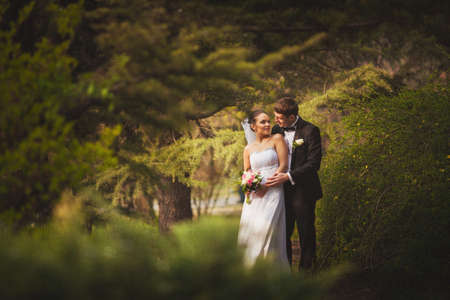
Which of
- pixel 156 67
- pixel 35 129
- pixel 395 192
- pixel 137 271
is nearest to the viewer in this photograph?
pixel 137 271

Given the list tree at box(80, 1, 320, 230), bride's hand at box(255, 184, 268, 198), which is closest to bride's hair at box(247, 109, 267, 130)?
bride's hand at box(255, 184, 268, 198)

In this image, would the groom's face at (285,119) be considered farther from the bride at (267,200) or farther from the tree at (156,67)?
the tree at (156,67)

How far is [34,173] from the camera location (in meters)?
2.97

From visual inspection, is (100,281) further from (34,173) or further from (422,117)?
(422,117)

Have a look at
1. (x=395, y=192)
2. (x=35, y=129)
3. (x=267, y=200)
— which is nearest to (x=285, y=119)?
(x=267, y=200)

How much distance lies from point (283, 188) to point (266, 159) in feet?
1.50

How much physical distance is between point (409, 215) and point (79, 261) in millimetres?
4840

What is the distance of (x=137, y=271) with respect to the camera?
87.0 inches

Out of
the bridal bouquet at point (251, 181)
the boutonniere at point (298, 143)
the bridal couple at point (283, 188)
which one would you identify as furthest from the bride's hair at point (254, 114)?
the bridal bouquet at point (251, 181)

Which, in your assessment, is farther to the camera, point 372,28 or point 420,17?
point 372,28

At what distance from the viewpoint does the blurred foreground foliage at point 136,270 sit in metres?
1.96

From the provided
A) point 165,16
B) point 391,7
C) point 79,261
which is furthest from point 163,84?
point 391,7

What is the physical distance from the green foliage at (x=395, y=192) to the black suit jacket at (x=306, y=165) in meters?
0.96

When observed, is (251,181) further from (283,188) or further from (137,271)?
(137,271)
